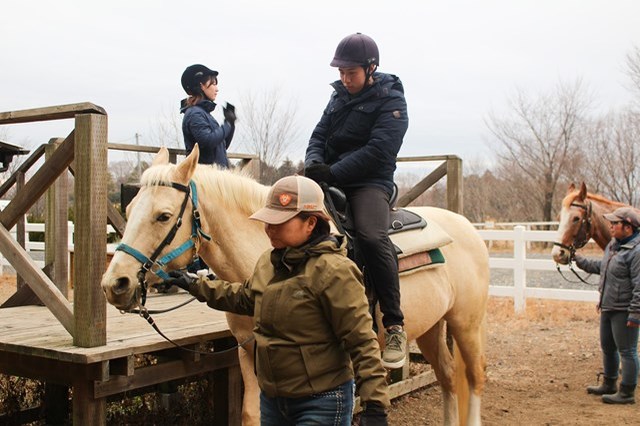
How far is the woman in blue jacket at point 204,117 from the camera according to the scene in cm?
599

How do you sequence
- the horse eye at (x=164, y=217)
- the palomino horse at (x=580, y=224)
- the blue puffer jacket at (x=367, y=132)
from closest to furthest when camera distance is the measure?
the horse eye at (x=164, y=217)
the blue puffer jacket at (x=367, y=132)
the palomino horse at (x=580, y=224)

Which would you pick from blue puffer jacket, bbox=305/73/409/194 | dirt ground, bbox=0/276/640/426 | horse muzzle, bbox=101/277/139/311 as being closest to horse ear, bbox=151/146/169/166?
horse muzzle, bbox=101/277/139/311

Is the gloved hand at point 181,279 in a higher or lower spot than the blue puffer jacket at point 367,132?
lower

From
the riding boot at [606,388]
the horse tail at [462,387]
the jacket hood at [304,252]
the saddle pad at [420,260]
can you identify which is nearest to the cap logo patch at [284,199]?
the jacket hood at [304,252]

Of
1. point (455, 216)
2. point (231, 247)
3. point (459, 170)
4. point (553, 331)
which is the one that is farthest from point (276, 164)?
point (231, 247)

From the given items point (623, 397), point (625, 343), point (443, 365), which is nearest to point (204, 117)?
point (443, 365)

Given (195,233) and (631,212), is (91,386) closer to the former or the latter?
(195,233)

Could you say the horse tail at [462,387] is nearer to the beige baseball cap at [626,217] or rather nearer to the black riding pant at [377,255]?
the black riding pant at [377,255]

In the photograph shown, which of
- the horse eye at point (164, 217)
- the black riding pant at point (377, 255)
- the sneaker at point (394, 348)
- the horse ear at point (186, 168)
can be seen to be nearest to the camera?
the horse eye at point (164, 217)

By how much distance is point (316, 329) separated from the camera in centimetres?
293

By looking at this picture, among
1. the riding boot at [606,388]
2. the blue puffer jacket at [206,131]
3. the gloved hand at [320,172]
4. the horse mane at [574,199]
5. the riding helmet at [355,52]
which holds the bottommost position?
the riding boot at [606,388]

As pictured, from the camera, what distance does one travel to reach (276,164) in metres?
24.2

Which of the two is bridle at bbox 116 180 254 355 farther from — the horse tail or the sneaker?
the horse tail

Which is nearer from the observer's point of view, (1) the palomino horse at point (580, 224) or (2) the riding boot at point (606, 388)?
(2) the riding boot at point (606, 388)
